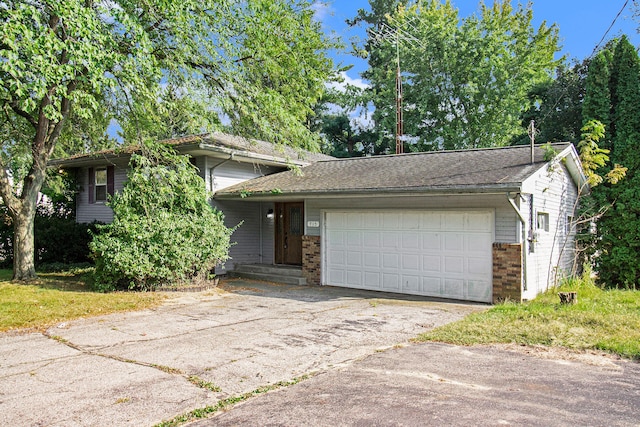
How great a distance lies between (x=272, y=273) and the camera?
Answer: 1293 centimetres

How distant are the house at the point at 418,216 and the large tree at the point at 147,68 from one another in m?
1.45

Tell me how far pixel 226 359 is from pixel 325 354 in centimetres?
120

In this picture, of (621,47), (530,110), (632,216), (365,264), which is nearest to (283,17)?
(365,264)

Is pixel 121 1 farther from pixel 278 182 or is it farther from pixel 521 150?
pixel 521 150

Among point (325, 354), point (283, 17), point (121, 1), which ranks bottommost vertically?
point (325, 354)

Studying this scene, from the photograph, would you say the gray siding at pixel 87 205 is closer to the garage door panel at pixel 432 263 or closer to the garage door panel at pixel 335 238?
the garage door panel at pixel 335 238

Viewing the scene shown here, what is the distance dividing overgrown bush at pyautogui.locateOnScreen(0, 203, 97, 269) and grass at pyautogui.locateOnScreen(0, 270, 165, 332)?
3.18 meters

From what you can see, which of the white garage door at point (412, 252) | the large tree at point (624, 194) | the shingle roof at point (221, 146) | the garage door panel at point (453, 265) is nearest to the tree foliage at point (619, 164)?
the large tree at point (624, 194)

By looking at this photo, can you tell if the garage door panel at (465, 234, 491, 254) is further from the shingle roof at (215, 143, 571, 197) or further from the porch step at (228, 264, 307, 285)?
the porch step at (228, 264, 307, 285)

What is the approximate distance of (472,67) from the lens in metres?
24.3

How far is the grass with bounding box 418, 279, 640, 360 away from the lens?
5.97m

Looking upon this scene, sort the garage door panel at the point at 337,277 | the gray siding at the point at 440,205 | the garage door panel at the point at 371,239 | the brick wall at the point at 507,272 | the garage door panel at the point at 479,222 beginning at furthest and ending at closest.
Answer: the garage door panel at the point at 337,277 → the garage door panel at the point at 371,239 → the garage door panel at the point at 479,222 → the gray siding at the point at 440,205 → the brick wall at the point at 507,272

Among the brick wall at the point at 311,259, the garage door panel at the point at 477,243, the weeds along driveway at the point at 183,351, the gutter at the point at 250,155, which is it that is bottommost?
the weeds along driveway at the point at 183,351

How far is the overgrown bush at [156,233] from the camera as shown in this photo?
10.2 meters
